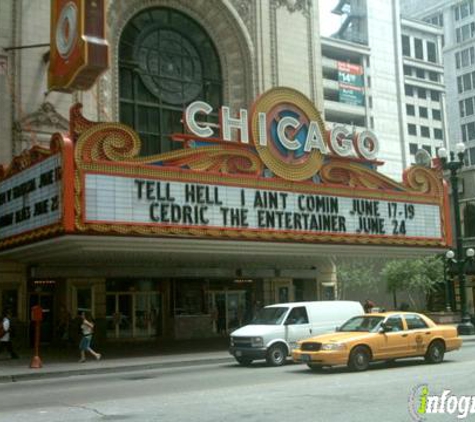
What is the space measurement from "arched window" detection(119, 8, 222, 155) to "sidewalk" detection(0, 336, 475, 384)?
906cm

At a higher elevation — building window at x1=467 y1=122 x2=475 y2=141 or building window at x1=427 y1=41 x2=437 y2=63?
building window at x1=427 y1=41 x2=437 y2=63

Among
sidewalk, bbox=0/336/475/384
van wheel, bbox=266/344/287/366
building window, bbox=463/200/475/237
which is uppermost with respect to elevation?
building window, bbox=463/200/475/237

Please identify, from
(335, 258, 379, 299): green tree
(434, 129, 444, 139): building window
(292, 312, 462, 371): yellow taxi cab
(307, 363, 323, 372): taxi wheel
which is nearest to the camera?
(292, 312, 462, 371): yellow taxi cab

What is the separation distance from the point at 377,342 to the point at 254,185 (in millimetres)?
9627

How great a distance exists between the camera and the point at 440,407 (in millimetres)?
10961

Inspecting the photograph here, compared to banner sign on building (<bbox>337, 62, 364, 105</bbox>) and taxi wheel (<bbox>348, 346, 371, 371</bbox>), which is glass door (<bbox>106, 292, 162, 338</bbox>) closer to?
taxi wheel (<bbox>348, 346, 371, 371</bbox>)

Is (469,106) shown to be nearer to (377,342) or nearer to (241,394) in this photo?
(377,342)

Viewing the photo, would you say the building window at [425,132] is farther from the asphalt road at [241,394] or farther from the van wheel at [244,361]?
the van wheel at [244,361]

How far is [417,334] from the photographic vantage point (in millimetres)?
18172

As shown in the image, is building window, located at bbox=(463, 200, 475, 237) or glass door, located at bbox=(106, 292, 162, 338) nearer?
glass door, located at bbox=(106, 292, 162, 338)

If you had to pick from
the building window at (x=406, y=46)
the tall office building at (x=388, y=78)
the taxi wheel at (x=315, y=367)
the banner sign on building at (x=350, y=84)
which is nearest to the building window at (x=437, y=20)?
the tall office building at (x=388, y=78)

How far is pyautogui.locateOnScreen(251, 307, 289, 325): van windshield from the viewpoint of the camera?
21000 mm
